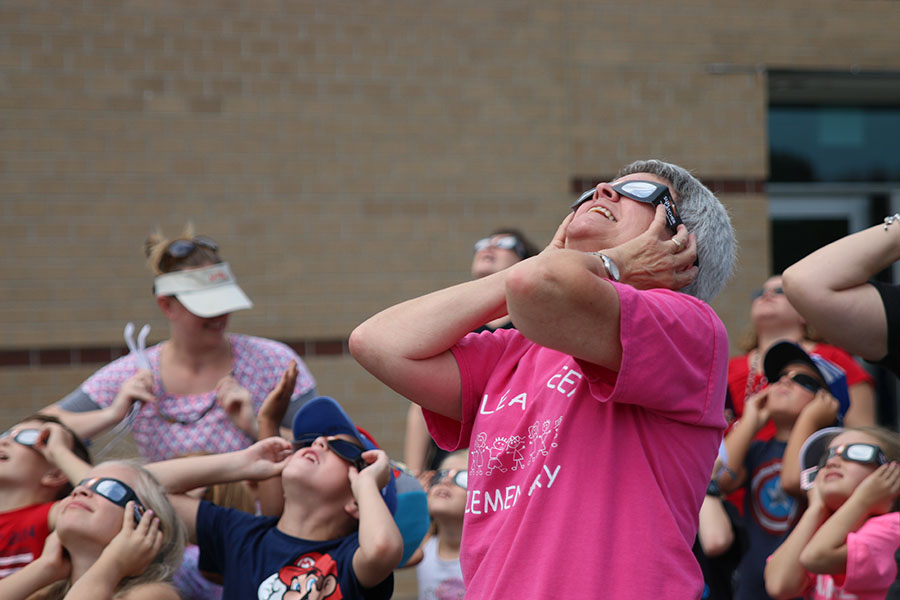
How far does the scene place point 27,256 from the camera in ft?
22.3

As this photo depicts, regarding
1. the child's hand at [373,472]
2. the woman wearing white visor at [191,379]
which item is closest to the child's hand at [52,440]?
the woman wearing white visor at [191,379]

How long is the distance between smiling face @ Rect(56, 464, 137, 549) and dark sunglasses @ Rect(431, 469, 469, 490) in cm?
137

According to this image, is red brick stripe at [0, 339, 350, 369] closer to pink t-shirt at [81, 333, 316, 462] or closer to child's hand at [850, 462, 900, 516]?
pink t-shirt at [81, 333, 316, 462]

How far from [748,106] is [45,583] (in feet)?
20.1

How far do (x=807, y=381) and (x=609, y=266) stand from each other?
275cm

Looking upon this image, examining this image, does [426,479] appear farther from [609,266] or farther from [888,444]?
[609,266]

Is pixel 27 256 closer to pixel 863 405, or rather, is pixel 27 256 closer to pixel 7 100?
pixel 7 100

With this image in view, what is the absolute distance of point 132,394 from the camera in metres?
4.29

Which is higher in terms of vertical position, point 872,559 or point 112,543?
point 112,543

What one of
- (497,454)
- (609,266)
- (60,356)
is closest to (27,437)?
(497,454)

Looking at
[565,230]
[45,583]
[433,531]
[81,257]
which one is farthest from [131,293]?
[565,230]

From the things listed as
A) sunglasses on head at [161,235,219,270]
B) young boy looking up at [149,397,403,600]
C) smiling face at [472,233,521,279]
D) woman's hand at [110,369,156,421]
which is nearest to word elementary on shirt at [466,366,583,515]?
young boy looking up at [149,397,403,600]

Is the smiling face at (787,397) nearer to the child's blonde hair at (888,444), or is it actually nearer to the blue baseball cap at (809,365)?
the blue baseball cap at (809,365)

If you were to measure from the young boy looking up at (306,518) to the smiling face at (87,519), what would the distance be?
0.85 ft
